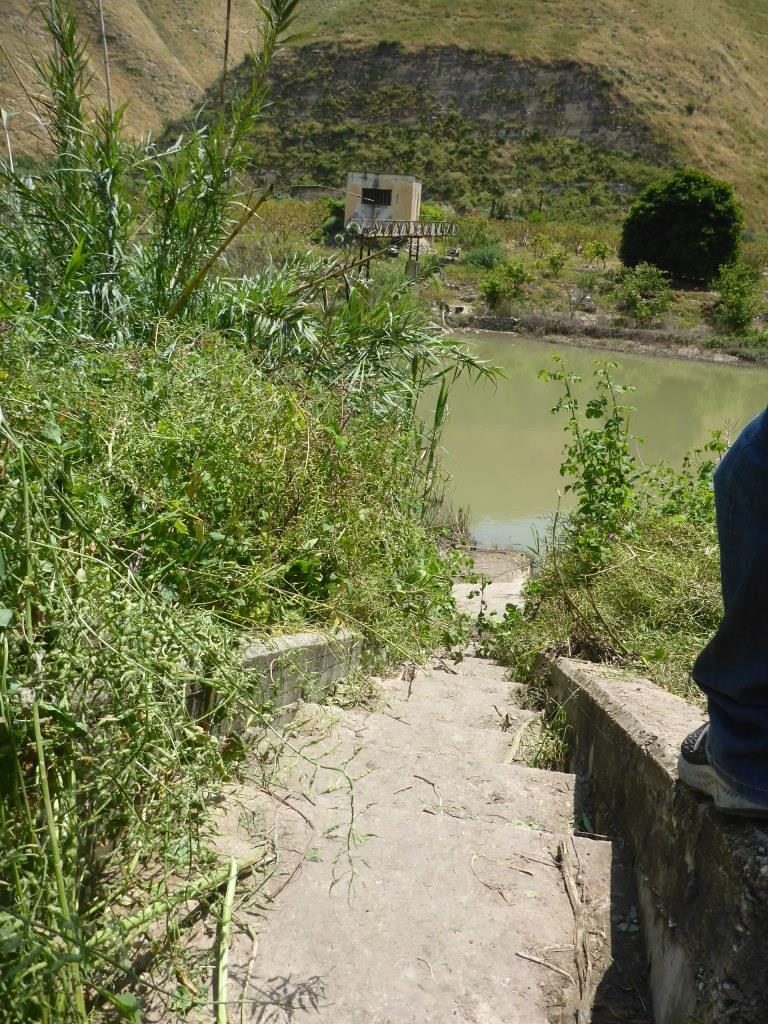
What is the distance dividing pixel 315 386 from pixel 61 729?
336cm

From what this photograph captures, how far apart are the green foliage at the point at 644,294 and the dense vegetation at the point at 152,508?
2450cm

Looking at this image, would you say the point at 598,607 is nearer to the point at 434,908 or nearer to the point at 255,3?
the point at 434,908

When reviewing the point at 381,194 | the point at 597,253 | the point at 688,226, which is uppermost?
the point at 381,194

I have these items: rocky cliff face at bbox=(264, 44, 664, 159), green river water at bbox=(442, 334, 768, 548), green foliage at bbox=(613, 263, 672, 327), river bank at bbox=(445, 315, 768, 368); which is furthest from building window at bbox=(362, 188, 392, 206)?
rocky cliff face at bbox=(264, 44, 664, 159)

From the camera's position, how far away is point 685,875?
1.80m

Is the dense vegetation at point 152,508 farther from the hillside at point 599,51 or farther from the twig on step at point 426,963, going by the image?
the hillside at point 599,51

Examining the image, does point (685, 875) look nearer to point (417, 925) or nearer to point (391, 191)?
point (417, 925)

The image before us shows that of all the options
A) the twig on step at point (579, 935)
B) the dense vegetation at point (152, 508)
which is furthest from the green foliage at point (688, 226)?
the twig on step at point (579, 935)

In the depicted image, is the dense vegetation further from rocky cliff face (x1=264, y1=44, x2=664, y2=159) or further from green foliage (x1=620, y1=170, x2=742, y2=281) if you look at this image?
rocky cliff face (x1=264, y1=44, x2=664, y2=159)

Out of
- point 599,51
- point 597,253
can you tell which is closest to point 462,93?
point 599,51

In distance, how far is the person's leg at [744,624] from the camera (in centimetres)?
165

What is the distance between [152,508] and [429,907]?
→ 1.43 m

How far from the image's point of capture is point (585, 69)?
60.8 m

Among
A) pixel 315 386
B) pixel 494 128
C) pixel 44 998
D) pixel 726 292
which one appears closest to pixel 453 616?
pixel 315 386
